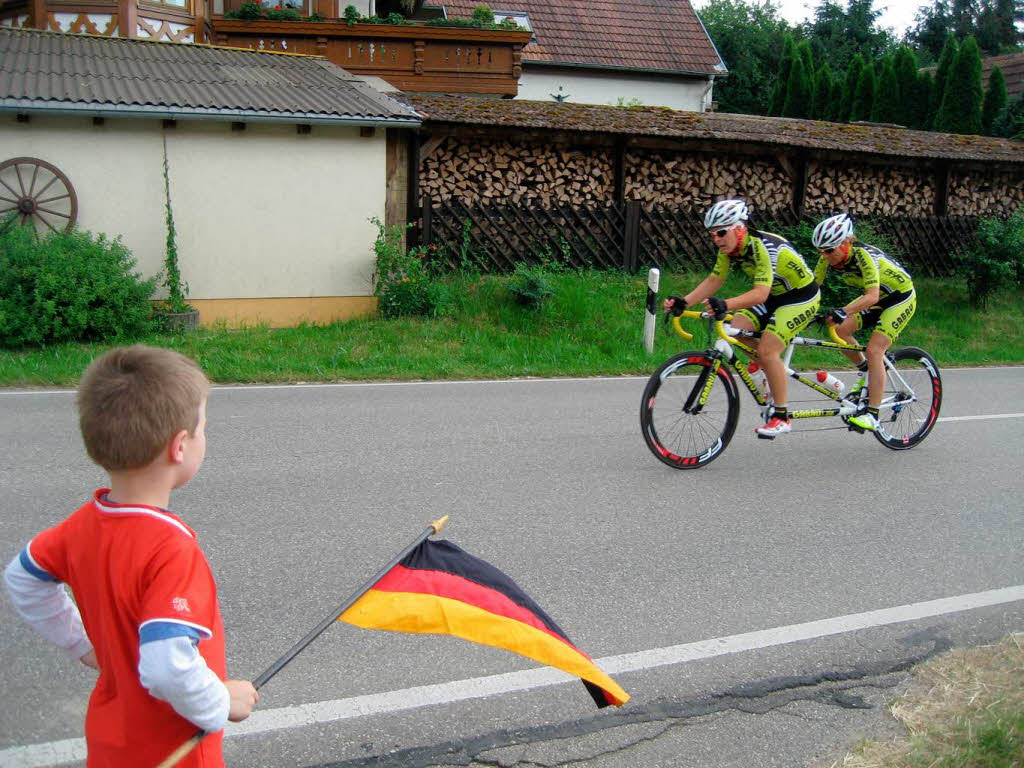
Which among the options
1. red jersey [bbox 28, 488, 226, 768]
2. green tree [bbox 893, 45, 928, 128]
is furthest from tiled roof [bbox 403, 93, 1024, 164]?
red jersey [bbox 28, 488, 226, 768]

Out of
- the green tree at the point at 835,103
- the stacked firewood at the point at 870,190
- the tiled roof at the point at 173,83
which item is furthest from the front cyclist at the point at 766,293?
the green tree at the point at 835,103

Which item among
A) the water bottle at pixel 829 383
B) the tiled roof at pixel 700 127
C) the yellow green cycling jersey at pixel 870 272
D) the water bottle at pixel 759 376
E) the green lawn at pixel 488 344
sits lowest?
the green lawn at pixel 488 344

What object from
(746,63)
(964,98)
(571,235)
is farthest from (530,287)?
(746,63)

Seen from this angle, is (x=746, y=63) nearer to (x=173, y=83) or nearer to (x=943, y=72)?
(x=943, y=72)

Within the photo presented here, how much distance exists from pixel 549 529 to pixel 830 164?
14825mm

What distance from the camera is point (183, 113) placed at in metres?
12.2

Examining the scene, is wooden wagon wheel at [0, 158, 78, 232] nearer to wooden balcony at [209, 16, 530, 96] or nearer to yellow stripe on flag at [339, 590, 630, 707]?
wooden balcony at [209, 16, 530, 96]

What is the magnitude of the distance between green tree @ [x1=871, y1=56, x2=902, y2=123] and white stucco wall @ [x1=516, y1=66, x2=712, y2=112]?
17.5ft

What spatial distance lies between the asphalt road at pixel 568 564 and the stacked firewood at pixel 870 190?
10034 millimetres

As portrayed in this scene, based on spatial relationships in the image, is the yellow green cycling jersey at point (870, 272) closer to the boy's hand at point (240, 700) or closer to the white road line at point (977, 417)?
the white road line at point (977, 417)

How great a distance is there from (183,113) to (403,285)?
3.61m

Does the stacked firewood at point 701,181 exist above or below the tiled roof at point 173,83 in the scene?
below

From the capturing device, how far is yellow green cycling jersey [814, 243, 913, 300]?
7.22 meters

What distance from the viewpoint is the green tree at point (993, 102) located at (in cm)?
2678
